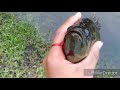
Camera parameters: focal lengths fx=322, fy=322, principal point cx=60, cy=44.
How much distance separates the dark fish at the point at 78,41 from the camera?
202cm

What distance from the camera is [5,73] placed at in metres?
2.43

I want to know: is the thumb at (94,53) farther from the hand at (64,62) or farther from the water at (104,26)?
the water at (104,26)

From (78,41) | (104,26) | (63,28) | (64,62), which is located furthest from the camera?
(104,26)

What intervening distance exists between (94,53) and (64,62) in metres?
0.21

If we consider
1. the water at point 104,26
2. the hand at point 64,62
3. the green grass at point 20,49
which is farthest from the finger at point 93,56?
the green grass at point 20,49

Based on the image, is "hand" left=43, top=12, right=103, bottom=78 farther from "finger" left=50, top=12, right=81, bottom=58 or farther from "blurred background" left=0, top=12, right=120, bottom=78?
"blurred background" left=0, top=12, right=120, bottom=78

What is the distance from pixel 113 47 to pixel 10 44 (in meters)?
0.78

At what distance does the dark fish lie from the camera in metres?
2.02

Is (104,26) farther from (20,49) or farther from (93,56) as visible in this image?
(20,49)

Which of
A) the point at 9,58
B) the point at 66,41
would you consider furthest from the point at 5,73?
the point at 66,41

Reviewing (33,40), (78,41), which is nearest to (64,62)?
(78,41)

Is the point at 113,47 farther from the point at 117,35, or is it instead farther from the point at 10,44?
the point at 10,44

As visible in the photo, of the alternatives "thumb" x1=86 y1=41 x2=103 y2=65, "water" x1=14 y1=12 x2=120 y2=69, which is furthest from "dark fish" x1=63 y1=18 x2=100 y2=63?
"water" x1=14 y1=12 x2=120 y2=69

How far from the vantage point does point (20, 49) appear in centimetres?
246
